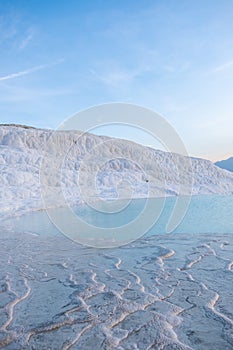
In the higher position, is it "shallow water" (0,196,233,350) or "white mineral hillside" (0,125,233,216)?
"white mineral hillside" (0,125,233,216)

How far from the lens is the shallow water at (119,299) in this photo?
3.30m

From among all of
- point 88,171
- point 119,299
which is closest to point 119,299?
point 119,299

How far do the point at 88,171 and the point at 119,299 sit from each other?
42.6 m

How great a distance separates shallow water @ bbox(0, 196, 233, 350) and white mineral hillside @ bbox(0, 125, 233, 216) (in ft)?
49.6

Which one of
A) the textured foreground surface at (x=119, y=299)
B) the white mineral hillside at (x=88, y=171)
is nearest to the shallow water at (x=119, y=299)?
the textured foreground surface at (x=119, y=299)

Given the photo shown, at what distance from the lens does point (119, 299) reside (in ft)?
14.3

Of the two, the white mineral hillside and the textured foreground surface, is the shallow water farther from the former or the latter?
the white mineral hillside

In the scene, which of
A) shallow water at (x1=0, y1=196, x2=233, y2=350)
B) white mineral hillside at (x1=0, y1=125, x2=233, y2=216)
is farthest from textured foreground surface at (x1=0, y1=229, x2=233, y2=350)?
white mineral hillside at (x1=0, y1=125, x2=233, y2=216)

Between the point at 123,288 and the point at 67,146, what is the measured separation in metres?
53.2

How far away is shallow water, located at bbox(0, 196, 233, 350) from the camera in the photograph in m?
3.30

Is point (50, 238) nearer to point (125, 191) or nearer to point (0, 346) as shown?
point (0, 346)

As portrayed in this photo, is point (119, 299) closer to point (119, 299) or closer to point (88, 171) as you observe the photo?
point (119, 299)

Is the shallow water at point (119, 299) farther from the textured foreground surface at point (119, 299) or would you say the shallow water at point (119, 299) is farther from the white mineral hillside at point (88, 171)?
the white mineral hillside at point (88, 171)

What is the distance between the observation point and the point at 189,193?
46469 millimetres
